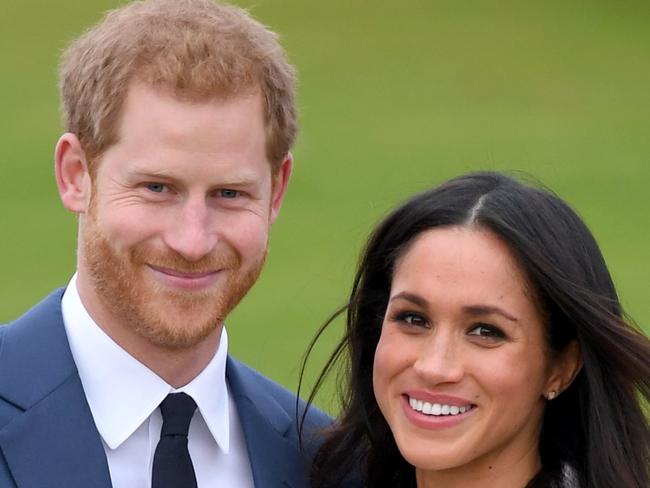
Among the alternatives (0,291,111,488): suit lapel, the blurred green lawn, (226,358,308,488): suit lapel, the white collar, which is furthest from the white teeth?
the blurred green lawn

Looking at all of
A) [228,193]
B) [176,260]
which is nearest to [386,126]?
[228,193]

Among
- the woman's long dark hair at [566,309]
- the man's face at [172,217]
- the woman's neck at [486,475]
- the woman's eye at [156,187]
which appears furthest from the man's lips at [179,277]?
the woman's neck at [486,475]

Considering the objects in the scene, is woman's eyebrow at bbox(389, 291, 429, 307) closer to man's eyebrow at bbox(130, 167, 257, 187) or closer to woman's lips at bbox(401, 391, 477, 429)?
woman's lips at bbox(401, 391, 477, 429)

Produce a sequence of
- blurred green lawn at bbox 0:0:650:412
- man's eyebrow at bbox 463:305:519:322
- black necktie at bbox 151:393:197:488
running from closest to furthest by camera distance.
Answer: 1. black necktie at bbox 151:393:197:488
2. man's eyebrow at bbox 463:305:519:322
3. blurred green lawn at bbox 0:0:650:412

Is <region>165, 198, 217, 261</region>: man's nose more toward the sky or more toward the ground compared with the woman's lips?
more toward the sky

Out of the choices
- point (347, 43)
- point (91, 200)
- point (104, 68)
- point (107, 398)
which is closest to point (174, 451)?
point (107, 398)

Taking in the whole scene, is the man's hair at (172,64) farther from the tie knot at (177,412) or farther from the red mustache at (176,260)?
the tie knot at (177,412)

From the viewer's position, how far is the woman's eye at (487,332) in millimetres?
4219

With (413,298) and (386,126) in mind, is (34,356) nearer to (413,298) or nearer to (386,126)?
(413,298)

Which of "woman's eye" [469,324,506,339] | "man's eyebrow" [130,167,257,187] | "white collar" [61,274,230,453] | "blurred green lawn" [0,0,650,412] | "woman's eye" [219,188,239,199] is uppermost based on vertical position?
"man's eyebrow" [130,167,257,187]

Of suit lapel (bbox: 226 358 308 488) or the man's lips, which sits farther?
suit lapel (bbox: 226 358 308 488)

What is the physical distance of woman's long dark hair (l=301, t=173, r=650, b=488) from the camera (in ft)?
14.1

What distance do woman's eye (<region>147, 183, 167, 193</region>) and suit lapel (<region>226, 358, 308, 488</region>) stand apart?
66cm

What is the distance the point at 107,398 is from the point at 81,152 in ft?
2.04
